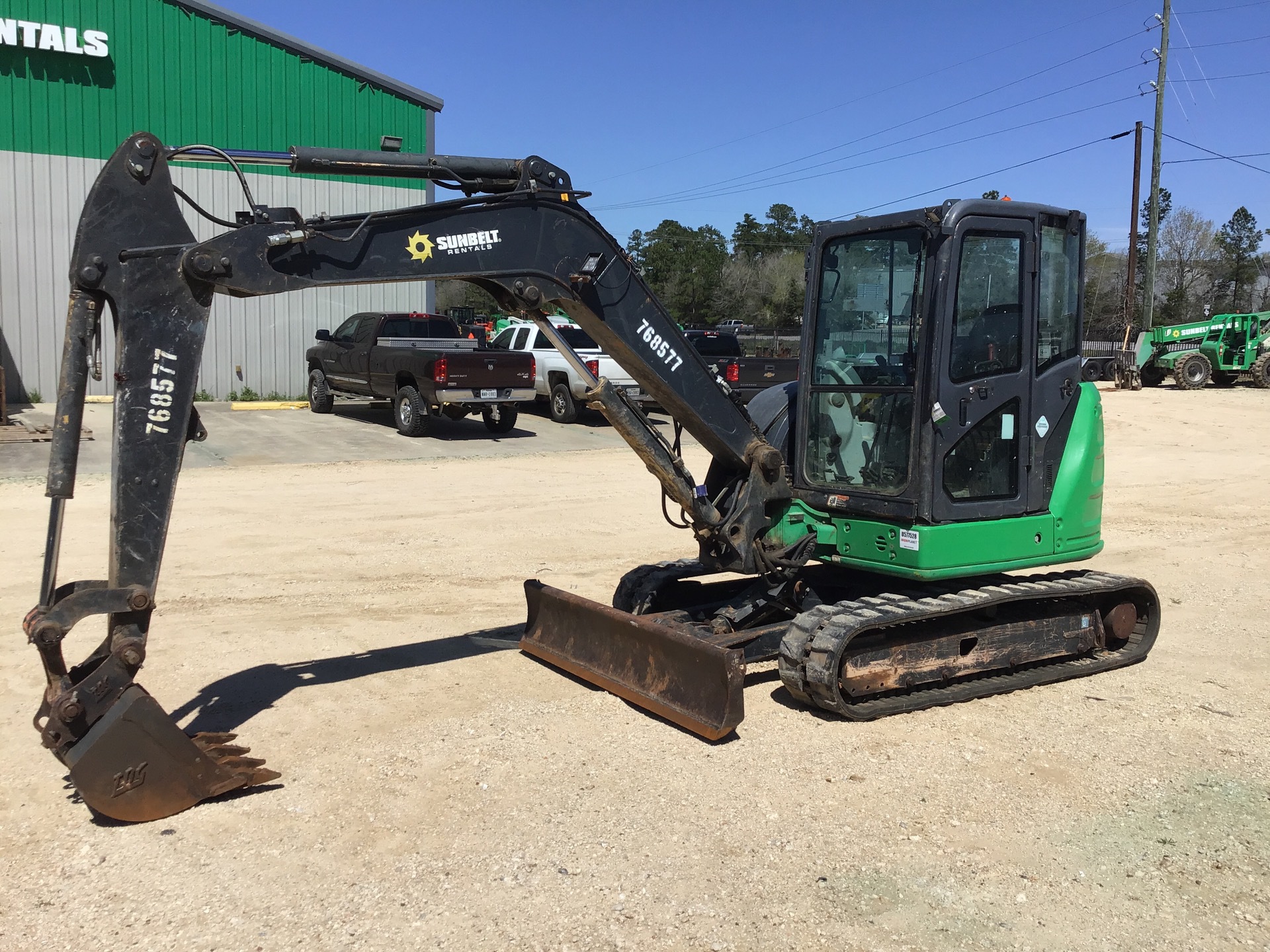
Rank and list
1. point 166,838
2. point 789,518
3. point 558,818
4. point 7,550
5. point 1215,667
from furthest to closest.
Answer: point 7,550, point 1215,667, point 789,518, point 558,818, point 166,838

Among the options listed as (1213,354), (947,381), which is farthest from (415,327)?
(1213,354)

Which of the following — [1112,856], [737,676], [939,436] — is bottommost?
[1112,856]

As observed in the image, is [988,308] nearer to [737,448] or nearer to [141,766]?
[737,448]

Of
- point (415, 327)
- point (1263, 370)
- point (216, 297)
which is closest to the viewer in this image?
point (216, 297)

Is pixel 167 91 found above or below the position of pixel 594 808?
above

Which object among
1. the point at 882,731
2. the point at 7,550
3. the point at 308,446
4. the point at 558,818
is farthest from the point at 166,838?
the point at 308,446

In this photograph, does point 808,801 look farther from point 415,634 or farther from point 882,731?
point 415,634

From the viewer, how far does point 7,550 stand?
979 cm

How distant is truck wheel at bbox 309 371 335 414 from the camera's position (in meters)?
21.6

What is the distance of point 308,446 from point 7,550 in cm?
773

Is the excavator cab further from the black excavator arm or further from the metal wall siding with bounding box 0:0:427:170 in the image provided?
the metal wall siding with bounding box 0:0:427:170

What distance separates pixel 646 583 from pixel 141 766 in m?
3.55

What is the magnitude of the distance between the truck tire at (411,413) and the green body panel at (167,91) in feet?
21.3

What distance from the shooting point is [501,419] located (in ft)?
63.8
